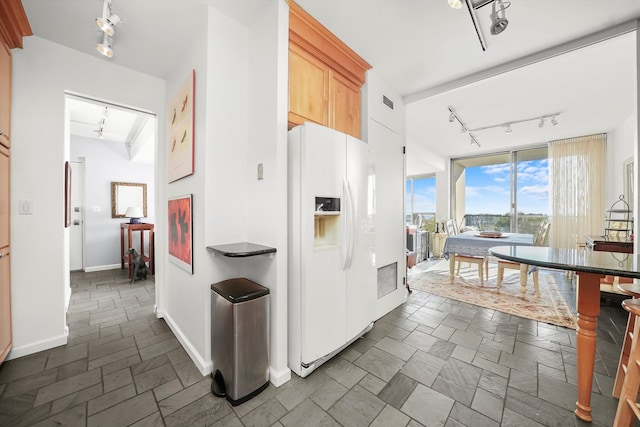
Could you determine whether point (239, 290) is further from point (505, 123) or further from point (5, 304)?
point (505, 123)

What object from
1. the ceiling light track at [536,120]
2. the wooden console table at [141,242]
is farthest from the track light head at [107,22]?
the ceiling light track at [536,120]

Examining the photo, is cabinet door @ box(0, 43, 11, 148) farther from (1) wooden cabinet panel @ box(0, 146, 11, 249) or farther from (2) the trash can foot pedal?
(2) the trash can foot pedal

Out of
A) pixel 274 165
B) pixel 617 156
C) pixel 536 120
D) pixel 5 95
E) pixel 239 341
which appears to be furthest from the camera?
pixel 617 156

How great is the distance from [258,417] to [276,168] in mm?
1549

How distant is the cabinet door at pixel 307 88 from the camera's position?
195 cm

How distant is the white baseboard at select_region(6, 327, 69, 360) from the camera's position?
79.0 inches

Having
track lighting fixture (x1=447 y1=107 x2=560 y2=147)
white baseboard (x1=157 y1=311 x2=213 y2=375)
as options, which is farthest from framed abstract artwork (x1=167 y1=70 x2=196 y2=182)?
track lighting fixture (x1=447 y1=107 x2=560 y2=147)

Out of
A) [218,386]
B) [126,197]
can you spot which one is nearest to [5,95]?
[218,386]

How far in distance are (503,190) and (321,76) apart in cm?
609

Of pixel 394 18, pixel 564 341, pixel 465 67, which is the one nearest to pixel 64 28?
pixel 394 18

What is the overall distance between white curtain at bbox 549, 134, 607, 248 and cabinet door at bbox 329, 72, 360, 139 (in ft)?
17.6

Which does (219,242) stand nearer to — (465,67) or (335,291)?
(335,291)

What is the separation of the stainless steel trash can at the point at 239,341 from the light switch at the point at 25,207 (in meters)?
1.85

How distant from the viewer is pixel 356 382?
5.72 ft
